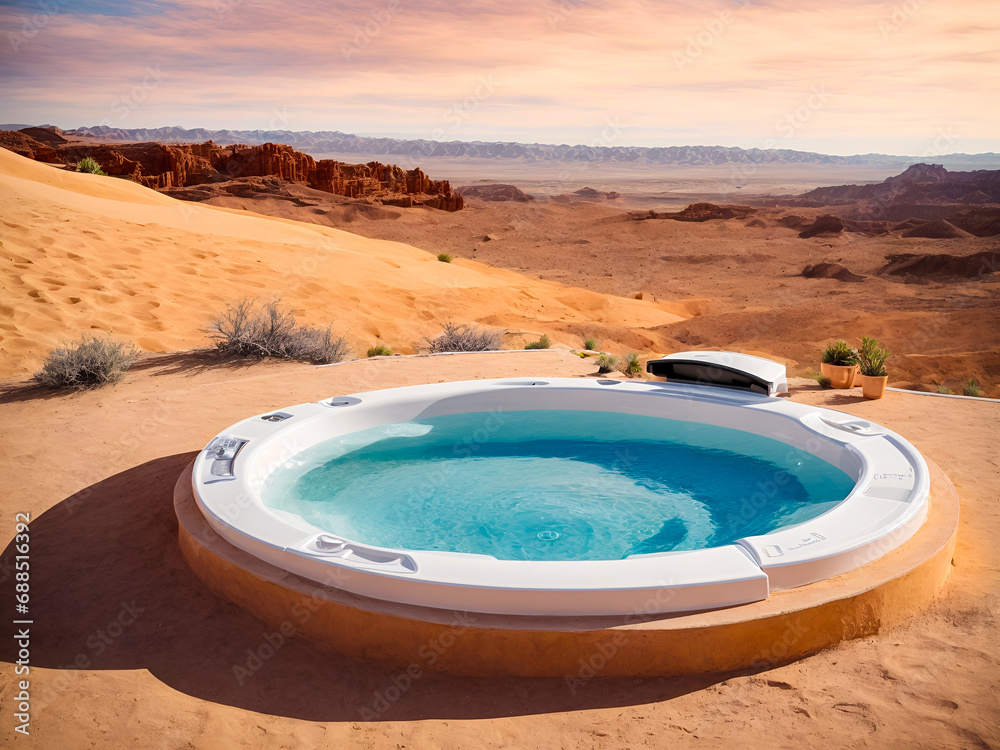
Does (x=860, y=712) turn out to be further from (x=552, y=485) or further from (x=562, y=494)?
(x=552, y=485)

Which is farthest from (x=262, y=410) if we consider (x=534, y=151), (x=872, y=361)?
(x=534, y=151)

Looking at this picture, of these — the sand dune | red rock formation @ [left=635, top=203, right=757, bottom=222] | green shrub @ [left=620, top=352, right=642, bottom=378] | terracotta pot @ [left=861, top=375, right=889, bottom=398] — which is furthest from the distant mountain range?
terracotta pot @ [left=861, top=375, right=889, bottom=398]

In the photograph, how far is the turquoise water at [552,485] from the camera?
445 centimetres

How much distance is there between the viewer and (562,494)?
16.8ft

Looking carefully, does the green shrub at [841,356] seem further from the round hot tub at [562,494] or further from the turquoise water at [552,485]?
the turquoise water at [552,485]

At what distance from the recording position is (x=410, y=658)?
308cm

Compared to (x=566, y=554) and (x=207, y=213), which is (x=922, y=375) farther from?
(x=207, y=213)

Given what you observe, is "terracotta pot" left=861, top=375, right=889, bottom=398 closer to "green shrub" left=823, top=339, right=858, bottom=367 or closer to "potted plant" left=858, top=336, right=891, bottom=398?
"potted plant" left=858, top=336, right=891, bottom=398

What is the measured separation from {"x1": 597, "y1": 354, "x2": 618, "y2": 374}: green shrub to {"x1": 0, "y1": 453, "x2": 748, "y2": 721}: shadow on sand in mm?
5044

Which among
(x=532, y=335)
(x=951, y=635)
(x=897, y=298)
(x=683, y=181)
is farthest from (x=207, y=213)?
(x=683, y=181)

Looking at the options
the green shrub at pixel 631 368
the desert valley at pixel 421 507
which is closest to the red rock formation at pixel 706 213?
the desert valley at pixel 421 507

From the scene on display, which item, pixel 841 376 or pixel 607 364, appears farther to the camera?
pixel 607 364

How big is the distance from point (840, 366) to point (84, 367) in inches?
303

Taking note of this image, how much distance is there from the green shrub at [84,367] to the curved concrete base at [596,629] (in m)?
4.38
